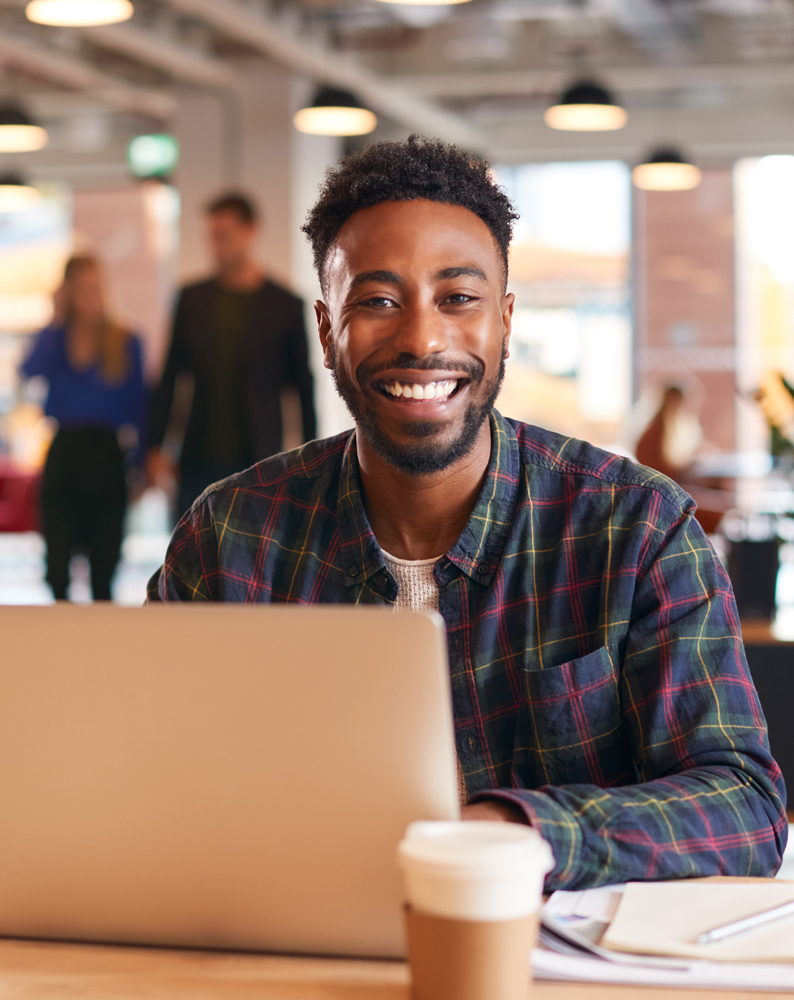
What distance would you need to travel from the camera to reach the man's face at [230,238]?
472 cm

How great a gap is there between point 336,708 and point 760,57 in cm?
829

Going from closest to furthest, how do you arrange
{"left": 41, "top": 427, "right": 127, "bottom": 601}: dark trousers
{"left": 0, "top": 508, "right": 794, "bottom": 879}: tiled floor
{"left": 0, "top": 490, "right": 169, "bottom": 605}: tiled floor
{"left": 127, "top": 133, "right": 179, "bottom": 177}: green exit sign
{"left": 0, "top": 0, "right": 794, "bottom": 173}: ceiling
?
1. {"left": 41, "top": 427, "right": 127, "bottom": 601}: dark trousers
2. {"left": 0, "top": 0, "right": 794, "bottom": 173}: ceiling
3. {"left": 0, "top": 508, "right": 794, "bottom": 879}: tiled floor
4. {"left": 0, "top": 490, "right": 169, "bottom": 605}: tiled floor
5. {"left": 127, "top": 133, "right": 179, "bottom": 177}: green exit sign

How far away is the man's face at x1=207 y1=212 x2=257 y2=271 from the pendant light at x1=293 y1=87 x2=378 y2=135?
1881 mm

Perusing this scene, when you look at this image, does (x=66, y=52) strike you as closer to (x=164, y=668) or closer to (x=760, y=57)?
(x=760, y=57)

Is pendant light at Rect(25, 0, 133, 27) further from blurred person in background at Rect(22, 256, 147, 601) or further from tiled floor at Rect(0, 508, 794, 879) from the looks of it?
tiled floor at Rect(0, 508, 794, 879)

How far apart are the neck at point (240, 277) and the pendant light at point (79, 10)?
98 cm

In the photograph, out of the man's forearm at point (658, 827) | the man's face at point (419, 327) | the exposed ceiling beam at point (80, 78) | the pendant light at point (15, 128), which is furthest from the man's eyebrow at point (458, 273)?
the exposed ceiling beam at point (80, 78)

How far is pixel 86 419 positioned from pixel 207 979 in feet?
14.4

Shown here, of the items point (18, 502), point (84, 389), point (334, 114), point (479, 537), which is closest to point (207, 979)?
point (479, 537)

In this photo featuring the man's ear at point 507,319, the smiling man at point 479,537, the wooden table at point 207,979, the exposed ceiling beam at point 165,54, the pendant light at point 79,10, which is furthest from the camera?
the exposed ceiling beam at point 165,54

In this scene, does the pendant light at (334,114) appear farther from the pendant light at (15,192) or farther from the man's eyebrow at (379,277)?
the man's eyebrow at (379,277)

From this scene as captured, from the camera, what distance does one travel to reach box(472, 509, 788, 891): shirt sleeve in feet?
3.35

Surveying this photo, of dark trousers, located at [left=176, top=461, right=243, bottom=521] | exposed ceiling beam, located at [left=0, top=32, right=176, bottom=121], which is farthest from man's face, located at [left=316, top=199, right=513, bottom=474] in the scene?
exposed ceiling beam, located at [left=0, top=32, right=176, bottom=121]

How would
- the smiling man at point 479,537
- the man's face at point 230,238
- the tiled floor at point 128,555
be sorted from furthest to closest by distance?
the tiled floor at point 128,555, the man's face at point 230,238, the smiling man at point 479,537
